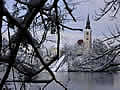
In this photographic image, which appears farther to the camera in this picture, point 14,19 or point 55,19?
point 55,19

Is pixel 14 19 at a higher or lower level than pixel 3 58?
higher

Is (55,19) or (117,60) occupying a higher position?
(55,19)

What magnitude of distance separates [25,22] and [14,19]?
64 mm

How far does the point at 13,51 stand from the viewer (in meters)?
1.04

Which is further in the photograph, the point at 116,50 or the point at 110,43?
the point at 110,43

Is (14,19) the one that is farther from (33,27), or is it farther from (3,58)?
(33,27)

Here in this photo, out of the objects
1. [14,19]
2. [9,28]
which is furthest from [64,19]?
[14,19]

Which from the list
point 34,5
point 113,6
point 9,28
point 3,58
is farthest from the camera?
point 113,6

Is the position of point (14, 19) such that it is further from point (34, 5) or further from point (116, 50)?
point (116, 50)

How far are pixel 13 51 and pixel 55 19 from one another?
1.35 feet

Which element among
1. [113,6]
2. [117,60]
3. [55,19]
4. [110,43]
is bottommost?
[117,60]

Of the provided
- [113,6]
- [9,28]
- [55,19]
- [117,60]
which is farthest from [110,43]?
[9,28]

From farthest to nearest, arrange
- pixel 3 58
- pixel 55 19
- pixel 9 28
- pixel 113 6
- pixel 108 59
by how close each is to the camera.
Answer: pixel 108 59 → pixel 113 6 → pixel 55 19 → pixel 9 28 → pixel 3 58

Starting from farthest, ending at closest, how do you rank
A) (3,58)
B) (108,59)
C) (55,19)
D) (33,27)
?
Answer: 1. (108,59)
2. (33,27)
3. (55,19)
4. (3,58)
